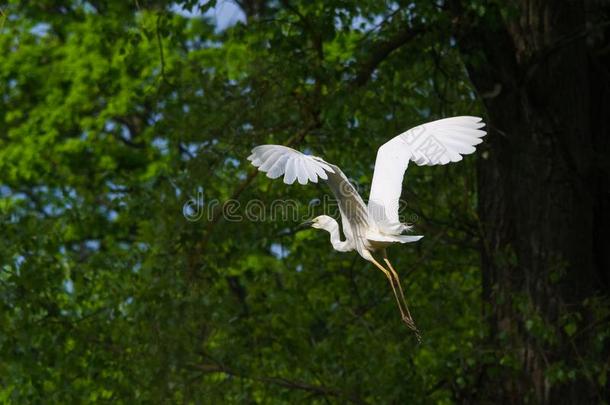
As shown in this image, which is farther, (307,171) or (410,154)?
(410,154)

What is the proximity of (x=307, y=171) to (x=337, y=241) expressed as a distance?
101 cm

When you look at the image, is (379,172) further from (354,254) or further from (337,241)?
(354,254)

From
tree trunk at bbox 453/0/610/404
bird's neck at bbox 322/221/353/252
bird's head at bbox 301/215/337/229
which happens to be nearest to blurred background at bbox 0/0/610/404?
tree trunk at bbox 453/0/610/404

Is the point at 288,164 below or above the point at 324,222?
above

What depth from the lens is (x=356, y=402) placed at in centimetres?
761

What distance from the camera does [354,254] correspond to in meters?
8.76

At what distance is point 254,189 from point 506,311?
76.8 inches

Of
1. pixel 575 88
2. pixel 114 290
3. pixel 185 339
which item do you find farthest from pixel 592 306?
pixel 114 290

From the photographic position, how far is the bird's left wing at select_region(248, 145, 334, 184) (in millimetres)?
4719

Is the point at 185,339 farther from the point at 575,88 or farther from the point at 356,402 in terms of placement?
the point at 575,88

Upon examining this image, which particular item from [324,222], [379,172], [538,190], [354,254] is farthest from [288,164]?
[354,254]

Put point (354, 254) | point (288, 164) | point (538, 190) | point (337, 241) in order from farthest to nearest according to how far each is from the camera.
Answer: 1. point (354, 254)
2. point (538, 190)
3. point (337, 241)
4. point (288, 164)

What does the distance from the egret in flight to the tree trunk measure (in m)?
1.41

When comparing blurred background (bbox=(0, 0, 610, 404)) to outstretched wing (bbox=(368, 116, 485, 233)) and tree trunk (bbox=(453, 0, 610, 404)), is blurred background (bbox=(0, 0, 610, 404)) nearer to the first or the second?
tree trunk (bbox=(453, 0, 610, 404))
